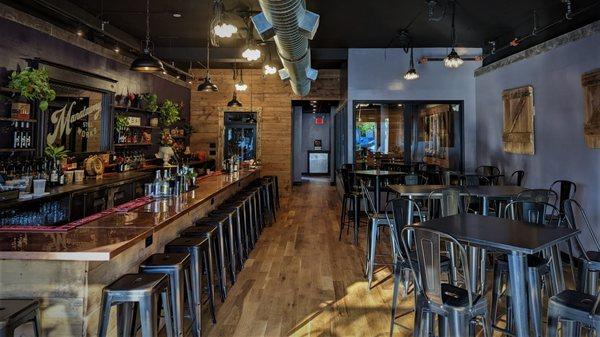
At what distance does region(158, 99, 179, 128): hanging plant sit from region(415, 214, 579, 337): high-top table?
22.3 ft

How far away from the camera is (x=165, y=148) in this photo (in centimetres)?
801

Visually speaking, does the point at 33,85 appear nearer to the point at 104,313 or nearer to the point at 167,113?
the point at 104,313

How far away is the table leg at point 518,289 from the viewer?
2158mm

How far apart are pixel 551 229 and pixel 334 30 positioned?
533cm

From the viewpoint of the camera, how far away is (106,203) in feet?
16.9

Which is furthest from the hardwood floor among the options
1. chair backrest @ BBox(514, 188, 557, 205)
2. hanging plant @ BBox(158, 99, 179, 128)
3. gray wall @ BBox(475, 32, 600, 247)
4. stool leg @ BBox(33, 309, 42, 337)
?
hanging plant @ BBox(158, 99, 179, 128)

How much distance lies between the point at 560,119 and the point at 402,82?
11.2 feet

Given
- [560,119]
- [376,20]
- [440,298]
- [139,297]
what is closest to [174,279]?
A: [139,297]

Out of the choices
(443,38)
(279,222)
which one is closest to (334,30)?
(443,38)

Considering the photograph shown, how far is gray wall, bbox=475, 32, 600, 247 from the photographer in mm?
4562

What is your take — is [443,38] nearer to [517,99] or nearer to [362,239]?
[517,99]

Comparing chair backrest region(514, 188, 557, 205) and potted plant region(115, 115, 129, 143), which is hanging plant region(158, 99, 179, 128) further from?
chair backrest region(514, 188, 557, 205)

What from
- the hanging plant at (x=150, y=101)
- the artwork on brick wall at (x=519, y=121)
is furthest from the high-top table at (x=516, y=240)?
the hanging plant at (x=150, y=101)

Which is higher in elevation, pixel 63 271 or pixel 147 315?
pixel 63 271
